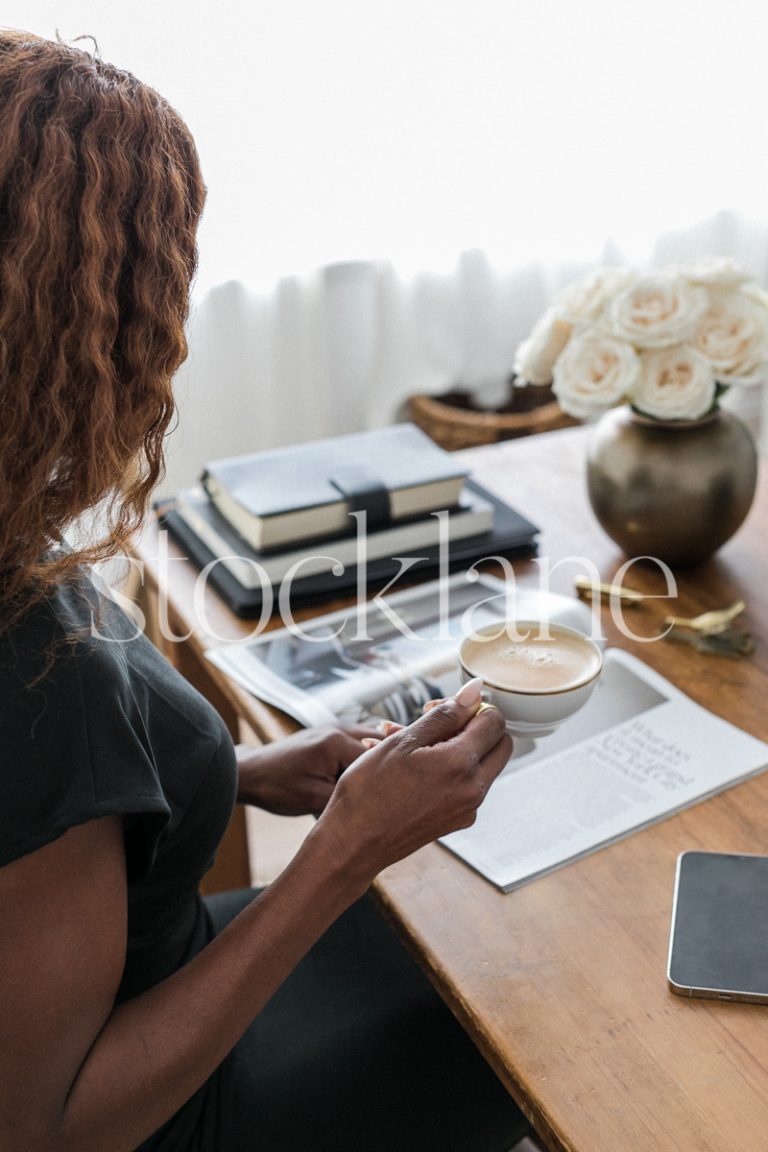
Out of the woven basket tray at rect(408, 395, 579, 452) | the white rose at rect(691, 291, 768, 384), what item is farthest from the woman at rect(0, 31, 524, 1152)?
the woven basket tray at rect(408, 395, 579, 452)

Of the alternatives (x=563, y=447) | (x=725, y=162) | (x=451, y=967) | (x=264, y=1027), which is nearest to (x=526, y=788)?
(x=451, y=967)

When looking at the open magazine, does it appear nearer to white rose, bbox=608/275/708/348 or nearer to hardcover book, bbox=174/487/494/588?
hardcover book, bbox=174/487/494/588

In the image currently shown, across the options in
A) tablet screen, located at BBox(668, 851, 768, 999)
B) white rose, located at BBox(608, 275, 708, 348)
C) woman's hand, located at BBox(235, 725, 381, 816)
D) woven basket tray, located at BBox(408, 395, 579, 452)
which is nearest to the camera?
tablet screen, located at BBox(668, 851, 768, 999)

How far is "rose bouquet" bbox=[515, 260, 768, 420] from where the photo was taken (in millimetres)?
1227

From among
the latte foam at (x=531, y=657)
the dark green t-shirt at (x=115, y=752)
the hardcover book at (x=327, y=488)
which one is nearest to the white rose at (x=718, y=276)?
the hardcover book at (x=327, y=488)

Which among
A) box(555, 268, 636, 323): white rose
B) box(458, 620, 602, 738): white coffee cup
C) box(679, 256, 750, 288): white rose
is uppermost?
box(679, 256, 750, 288): white rose

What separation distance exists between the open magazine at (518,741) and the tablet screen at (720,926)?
0.08 metres

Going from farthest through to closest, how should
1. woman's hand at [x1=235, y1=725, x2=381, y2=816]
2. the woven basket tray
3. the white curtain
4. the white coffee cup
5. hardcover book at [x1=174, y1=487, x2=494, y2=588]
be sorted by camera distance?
the woven basket tray, the white curtain, hardcover book at [x1=174, y1=487, x2=494, y2=588], woman's hand at [x1=235, y1=725, x2=381, y2=816], the white coffee cup

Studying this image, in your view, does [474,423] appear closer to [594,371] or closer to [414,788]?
[594,371]

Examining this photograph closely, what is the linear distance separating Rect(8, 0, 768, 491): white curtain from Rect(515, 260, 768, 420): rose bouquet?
1097 mm

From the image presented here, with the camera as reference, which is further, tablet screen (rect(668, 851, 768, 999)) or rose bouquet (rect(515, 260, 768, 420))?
rose bouquet (rect(515, 260, 768, 420))

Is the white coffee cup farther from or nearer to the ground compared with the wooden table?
farther from the ground

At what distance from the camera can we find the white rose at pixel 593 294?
4.14 ft

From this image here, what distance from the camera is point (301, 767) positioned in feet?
3.46
